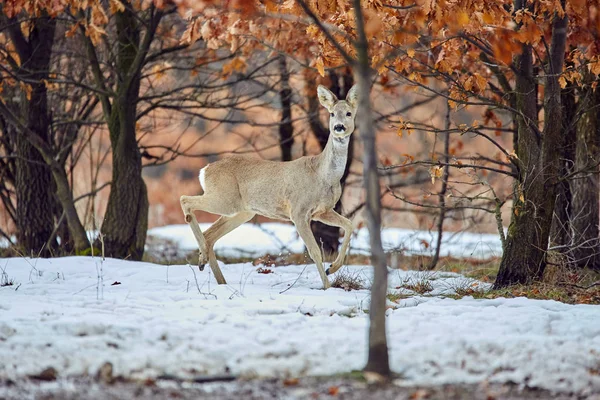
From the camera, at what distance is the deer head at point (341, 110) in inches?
322

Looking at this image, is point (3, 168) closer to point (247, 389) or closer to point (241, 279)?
point (241, 279)

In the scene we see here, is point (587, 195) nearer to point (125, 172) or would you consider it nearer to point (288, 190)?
point (288, 190)

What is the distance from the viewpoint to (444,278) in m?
8.78

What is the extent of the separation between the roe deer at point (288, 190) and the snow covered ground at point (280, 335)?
3.41 ft

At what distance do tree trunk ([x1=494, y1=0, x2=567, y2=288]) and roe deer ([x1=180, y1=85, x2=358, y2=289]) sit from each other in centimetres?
161

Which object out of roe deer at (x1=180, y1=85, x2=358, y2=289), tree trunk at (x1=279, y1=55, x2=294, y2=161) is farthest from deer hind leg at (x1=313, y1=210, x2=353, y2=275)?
tree trunk at (x1=279, y1=55, x2=294, y2=161)

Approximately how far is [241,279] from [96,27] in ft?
11.3

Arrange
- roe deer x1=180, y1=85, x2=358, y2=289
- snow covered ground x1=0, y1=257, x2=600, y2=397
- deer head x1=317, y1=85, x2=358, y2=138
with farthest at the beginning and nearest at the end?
roe deer x1=180, y1=85, x2=358, y2=289
deer head x1=317, y1=85, x2=358, y2=138
snow covered ground x1=0, y1=257, x2=600, y2=397

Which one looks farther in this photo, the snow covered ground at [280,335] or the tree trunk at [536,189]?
the tree trunk at [536,189]

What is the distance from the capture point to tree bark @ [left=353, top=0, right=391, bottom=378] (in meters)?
4.76

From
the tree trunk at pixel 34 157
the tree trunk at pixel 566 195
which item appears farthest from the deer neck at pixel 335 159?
the tree trunk at pixel 34 157

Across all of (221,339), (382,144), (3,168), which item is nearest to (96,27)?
(3,168)

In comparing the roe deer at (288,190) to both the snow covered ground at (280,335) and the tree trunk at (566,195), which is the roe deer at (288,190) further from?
the tree trunk at (566,195)

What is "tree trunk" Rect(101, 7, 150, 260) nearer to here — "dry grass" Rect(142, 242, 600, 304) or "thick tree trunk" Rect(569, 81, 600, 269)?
"dry grass" Rect(142, 242, 600, 304)
